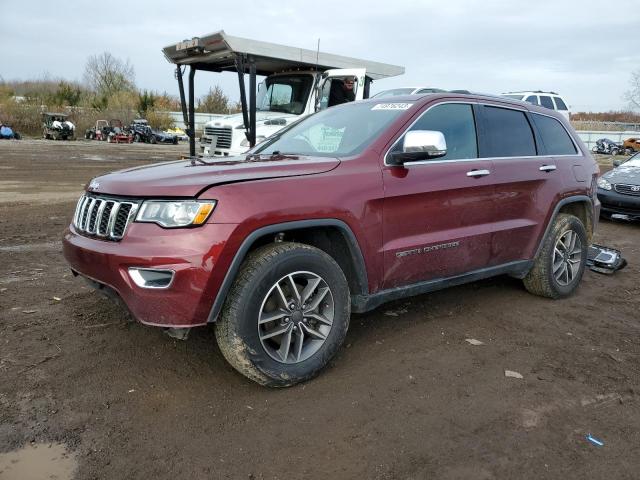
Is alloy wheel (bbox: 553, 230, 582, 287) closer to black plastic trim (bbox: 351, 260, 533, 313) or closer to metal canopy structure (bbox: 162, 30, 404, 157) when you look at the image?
black plastic trim (bbox: 351, 260, 533, 313)

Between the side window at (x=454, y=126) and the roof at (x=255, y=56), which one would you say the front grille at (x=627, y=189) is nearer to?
the roof at (x=255, y=56)

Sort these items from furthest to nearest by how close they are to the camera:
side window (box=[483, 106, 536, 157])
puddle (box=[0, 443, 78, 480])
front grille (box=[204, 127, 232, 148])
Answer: front grille (box=[204, 127, 232, 148]) → side window (box=[483, 106, 536, 157]) → puddle (box=[0, 443, 78, 480])

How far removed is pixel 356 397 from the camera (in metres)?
3.11

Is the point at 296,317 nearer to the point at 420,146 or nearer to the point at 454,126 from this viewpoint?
the point at 420,146

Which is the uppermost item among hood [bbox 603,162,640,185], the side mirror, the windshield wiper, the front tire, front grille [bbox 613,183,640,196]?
the side mirror

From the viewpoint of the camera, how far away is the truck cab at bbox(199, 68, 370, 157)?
10.2 metres

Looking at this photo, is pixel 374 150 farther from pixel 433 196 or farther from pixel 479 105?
pixel 479 105

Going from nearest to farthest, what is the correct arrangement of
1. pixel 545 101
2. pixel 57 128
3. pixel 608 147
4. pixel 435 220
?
pixel 435 220 → pixel 545 101 → pixel 608 147 → pixel 57 128

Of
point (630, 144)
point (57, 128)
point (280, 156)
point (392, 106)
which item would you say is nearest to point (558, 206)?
point (392, 106)

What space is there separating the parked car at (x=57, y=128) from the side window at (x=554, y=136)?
40.9m

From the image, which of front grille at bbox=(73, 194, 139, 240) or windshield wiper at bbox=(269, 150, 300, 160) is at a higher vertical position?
windshield wiper at bbox=(269, 150, 300, 160)

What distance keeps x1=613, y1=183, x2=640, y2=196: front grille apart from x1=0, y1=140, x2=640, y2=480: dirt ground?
544cm

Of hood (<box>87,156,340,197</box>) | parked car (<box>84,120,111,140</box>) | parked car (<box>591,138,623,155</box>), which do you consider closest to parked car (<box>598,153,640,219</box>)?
hood (<box>87,156,340,197</box>)

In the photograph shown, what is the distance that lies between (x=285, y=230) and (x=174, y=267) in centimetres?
67
